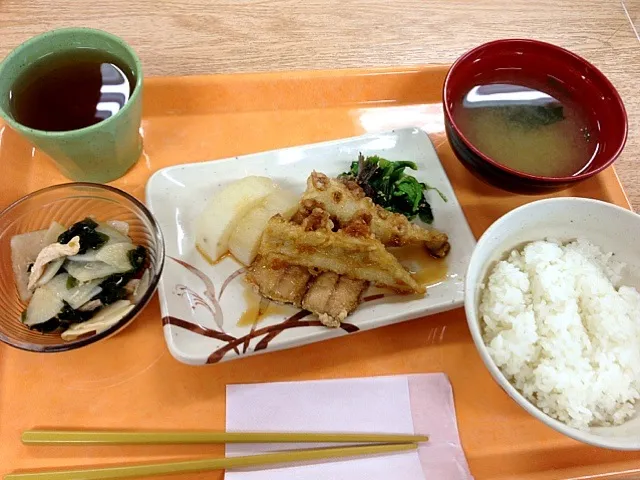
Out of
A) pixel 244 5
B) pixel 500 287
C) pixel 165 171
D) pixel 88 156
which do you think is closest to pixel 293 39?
pixel 244 5

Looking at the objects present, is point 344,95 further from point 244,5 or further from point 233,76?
point 244,5

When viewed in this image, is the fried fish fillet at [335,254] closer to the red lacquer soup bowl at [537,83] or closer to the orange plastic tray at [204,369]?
the orange plastic tray at [204,369]

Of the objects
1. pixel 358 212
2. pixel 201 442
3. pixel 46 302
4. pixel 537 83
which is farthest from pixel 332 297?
pixel 537 83

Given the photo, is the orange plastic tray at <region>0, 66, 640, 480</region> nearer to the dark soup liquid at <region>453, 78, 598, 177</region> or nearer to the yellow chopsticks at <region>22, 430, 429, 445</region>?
the yellow chopsticks at <region>22, 430, 429, 445</region>

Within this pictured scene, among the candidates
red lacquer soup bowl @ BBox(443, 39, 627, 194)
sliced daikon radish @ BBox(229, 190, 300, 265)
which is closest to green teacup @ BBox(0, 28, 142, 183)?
sliced daikon radish @ BBox(229, 190, 300, 265)

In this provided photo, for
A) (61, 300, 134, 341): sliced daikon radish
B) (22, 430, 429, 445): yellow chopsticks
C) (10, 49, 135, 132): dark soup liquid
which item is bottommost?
(22, 430, 429, 445): yellow chopsticks
